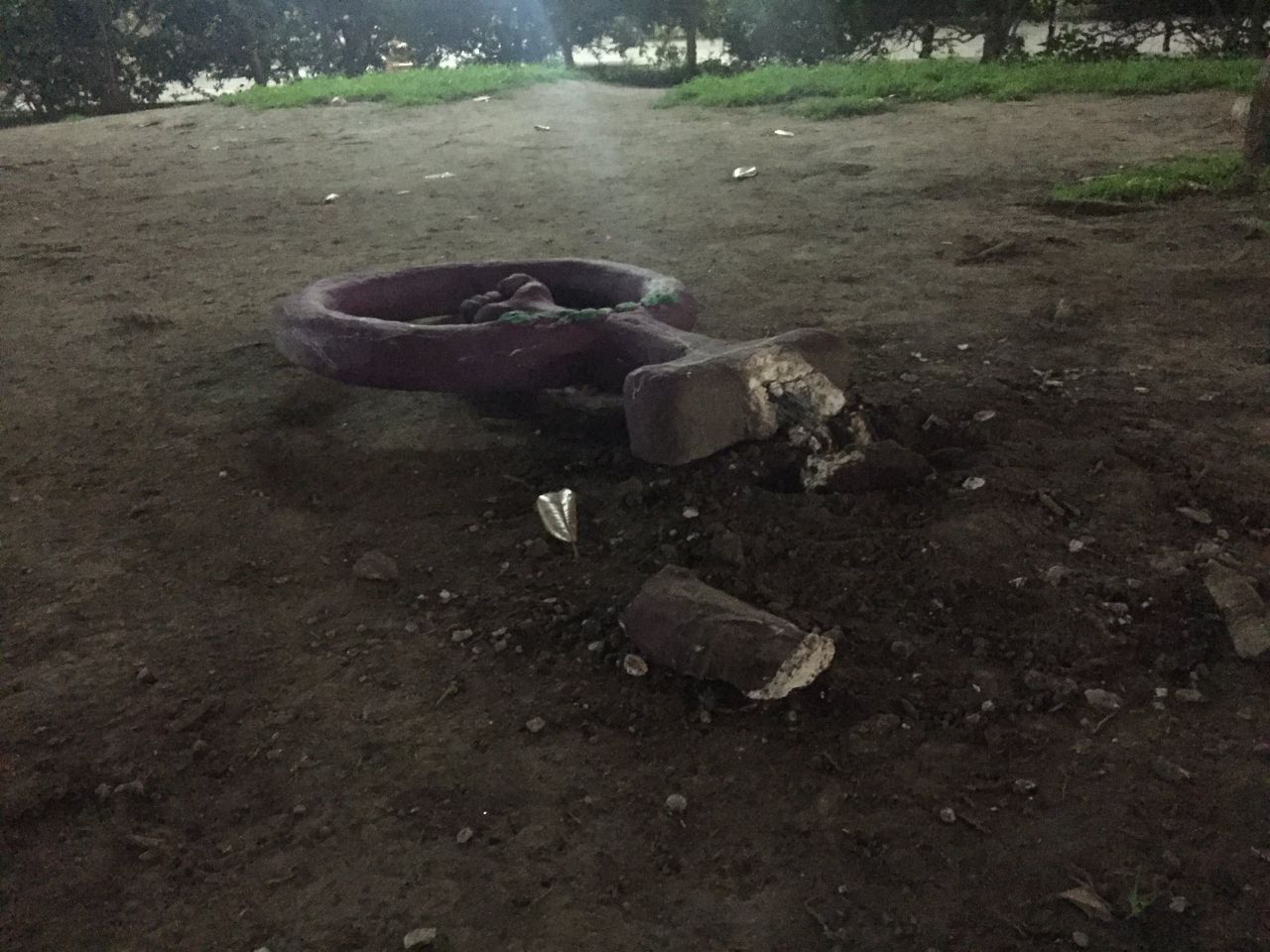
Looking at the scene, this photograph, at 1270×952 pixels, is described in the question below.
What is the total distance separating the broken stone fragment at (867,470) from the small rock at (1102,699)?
685 millimetres

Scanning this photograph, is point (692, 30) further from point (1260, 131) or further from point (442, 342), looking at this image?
point (442, 342)

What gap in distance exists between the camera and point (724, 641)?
65.0 inches

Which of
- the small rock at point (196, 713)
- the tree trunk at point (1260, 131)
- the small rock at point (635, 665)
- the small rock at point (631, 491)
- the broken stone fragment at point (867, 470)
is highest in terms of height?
the tree trunk at point (1260, 131)

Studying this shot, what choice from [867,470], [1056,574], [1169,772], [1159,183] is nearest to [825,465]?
[867,470]

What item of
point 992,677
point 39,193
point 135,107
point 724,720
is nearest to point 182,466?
point 724,720

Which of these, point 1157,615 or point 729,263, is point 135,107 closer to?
point 729,263

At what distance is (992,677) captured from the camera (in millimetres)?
1673

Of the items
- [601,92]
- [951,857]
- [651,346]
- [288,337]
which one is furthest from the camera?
[601,92]

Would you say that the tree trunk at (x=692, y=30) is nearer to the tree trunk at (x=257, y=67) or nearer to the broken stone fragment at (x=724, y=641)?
the tree trunk at (x=257, y=67)

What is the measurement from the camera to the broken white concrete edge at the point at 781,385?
232cm

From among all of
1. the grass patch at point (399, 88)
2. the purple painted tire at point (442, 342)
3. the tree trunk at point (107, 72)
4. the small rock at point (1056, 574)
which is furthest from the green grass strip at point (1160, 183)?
the tree trunk at point (107, 72)

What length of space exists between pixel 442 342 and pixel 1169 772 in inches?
73.5

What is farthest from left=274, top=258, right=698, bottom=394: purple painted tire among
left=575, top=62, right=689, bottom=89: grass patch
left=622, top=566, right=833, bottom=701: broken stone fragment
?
left=575, top=62, right=689, bottom=89: grass patch

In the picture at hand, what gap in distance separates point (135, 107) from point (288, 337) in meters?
10.7
